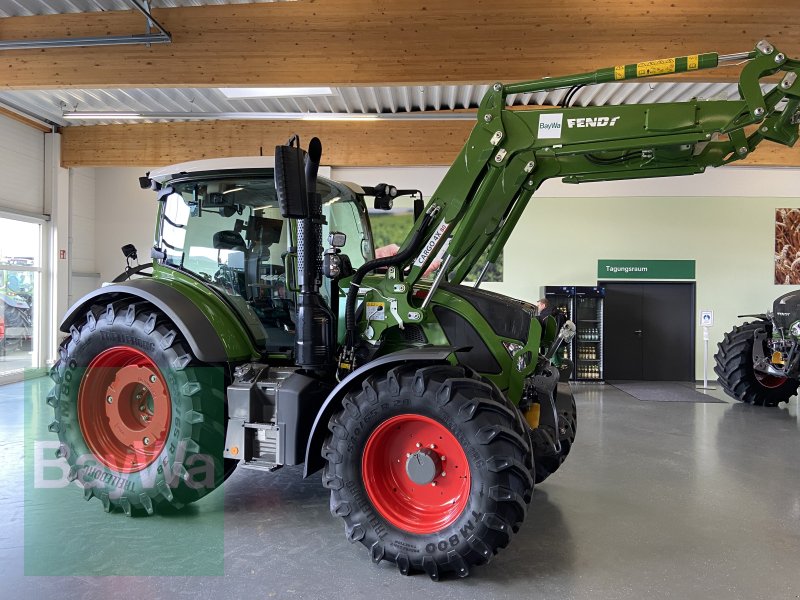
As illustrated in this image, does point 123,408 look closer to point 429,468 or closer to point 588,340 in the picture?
point 429,468

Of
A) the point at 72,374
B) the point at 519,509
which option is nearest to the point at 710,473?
the point at 519,509

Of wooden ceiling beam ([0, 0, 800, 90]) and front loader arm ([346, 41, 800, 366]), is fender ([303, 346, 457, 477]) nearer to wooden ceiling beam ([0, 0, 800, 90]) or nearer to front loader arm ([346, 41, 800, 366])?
front loader arm ([346, 41, 800, 366])

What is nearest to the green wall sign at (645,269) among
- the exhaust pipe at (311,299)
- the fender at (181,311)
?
the exhaust pipe at (311,299)

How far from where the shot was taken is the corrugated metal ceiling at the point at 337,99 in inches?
376

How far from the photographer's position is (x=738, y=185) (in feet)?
37.2

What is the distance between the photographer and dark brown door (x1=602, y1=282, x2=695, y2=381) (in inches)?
463

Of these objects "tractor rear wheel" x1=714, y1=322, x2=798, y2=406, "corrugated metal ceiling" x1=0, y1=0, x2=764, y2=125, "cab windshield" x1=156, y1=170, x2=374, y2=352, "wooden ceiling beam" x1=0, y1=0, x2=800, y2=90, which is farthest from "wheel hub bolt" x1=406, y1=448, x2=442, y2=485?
"tractor rear wheel" x1=714, y1=322, x2=798, y2=406

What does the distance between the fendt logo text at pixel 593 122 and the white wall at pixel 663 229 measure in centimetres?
792

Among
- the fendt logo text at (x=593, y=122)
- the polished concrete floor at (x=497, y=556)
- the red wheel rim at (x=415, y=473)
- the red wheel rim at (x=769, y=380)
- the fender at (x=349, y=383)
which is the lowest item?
the polished concrete floor at (x=497, y=556)

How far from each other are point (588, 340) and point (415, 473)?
29.2 ft

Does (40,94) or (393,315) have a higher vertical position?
(40,94)

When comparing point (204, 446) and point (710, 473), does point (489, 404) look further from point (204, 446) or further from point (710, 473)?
point (710, 473)

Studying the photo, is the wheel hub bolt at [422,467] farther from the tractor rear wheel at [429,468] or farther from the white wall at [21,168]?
the white wall at [21,168]

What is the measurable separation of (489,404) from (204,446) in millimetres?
1930
